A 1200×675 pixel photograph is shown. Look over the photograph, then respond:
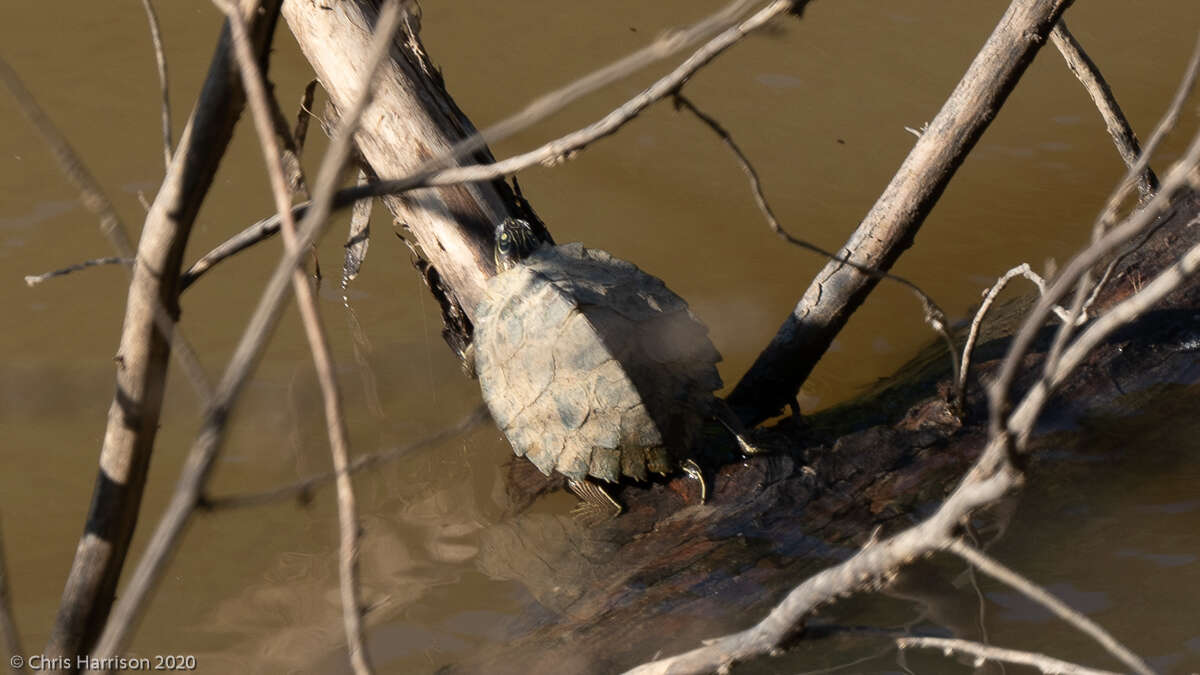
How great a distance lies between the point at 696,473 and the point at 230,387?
189 cm

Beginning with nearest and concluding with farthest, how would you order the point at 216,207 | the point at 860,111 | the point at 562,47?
the point at 216,207 < the point at 860,111 < the point at 562,47

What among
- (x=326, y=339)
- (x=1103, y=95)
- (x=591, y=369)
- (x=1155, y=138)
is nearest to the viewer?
(x=326, y=339)

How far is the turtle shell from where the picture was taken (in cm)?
256

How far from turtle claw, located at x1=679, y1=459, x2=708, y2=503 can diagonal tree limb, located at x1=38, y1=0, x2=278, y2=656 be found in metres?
1.55

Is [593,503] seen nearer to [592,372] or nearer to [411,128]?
[592,372]

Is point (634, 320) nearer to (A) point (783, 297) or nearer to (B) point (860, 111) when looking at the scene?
(A) point (783, 297)

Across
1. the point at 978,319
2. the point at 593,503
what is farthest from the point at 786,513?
the point at 978,319

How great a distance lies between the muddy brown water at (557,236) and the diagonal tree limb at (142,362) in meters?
1.13

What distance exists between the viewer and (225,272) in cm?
400

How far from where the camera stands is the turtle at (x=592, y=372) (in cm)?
256

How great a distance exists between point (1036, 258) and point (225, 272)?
3194mm

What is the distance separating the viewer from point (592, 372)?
2582mm

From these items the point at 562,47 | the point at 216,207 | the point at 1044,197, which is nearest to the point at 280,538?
the point at 216,207

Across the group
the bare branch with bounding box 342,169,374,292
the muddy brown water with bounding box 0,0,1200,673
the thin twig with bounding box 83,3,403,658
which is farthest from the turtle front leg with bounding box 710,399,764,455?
the thin twig with bounding box 83,3,403,658
